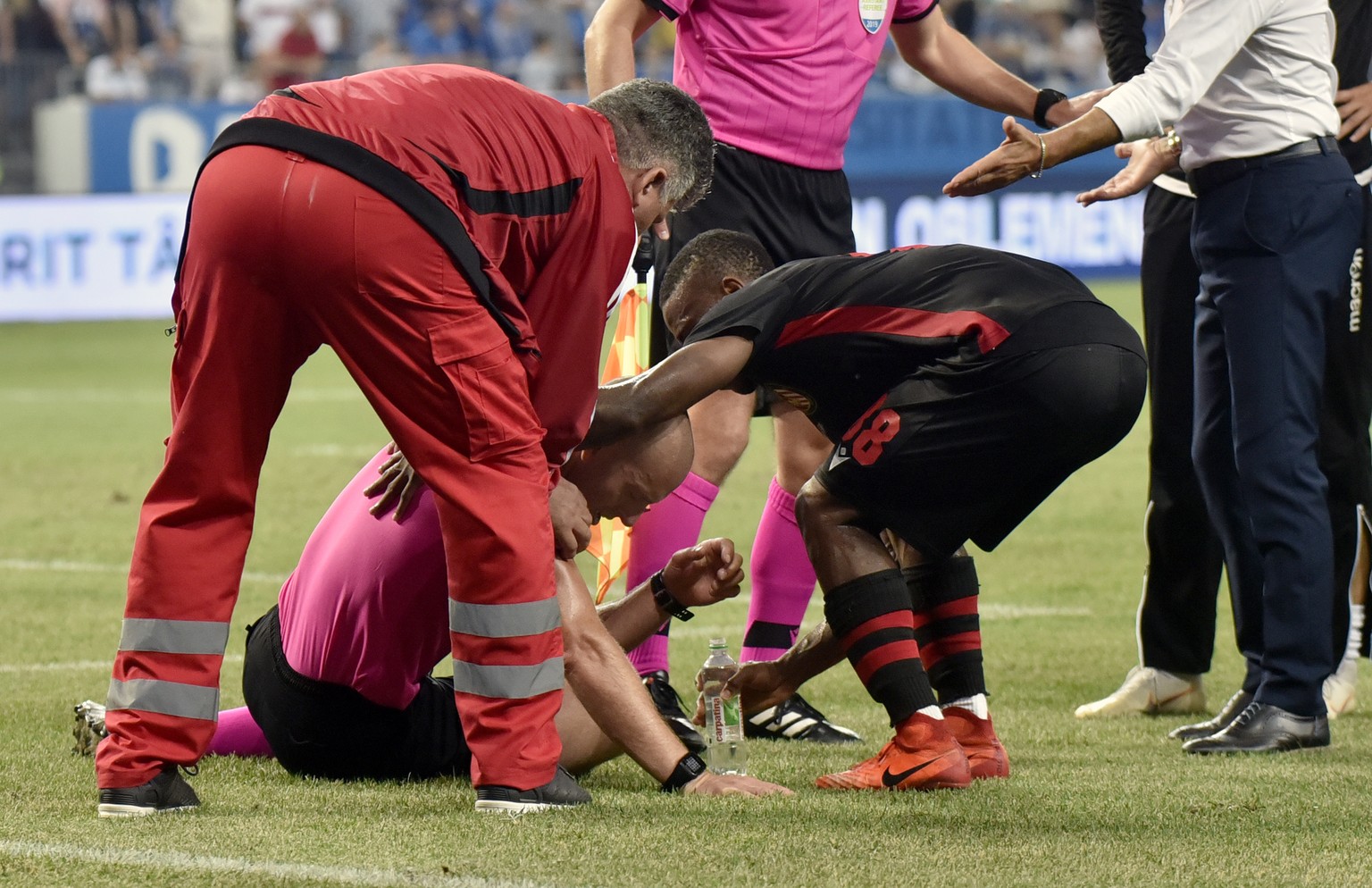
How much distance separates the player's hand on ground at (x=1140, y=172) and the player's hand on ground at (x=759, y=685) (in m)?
1.42

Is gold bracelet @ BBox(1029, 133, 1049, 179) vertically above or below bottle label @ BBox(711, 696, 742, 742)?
above

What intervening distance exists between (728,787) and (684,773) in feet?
0.34

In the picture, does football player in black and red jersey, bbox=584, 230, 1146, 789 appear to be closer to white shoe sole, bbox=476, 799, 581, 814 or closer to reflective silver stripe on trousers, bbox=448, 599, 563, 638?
reflective silver stripe on trousers, bbox=448, 599, 563, 638

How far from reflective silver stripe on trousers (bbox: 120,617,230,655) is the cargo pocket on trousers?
0.61 m

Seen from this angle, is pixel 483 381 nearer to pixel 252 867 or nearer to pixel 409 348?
pixel 409 348

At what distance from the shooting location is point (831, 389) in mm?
4203

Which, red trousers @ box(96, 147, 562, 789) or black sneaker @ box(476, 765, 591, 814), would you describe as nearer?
red trousers @ box(96, 147, 562, 789)

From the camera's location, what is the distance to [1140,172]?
5.00 m

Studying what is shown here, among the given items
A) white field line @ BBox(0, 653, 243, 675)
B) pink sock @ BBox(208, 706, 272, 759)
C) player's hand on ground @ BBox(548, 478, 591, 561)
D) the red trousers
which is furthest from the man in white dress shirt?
white field line @ BBox(0, 653, 243, 675)

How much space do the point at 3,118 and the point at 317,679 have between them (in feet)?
53.1

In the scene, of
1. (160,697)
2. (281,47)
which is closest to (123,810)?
(160,697)

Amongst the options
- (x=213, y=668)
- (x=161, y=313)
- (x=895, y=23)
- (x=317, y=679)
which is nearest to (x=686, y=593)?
(x=317, y=679)

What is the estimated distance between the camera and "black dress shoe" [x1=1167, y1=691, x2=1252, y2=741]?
15.8 ft

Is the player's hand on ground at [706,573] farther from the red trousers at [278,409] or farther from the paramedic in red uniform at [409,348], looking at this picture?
the red trousers at [278,409]
